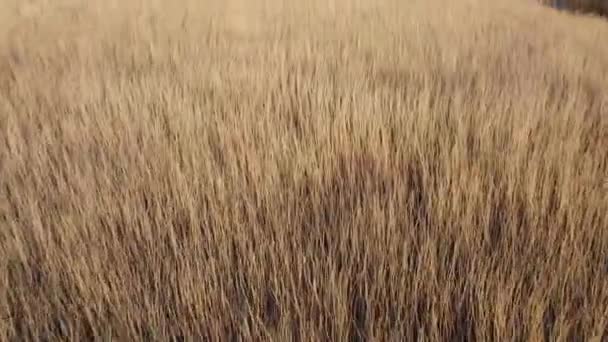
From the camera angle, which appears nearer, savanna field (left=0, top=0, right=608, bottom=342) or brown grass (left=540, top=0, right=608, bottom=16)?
savanna field (left=0, top=0, right=608, bottom=342)

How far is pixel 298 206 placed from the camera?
3.34 feet

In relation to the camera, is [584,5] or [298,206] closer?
[298,206]

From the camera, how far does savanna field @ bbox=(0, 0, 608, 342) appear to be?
0.78 m

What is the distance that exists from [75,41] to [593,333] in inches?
101

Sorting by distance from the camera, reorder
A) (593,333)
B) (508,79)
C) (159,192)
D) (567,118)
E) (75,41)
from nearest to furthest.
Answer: (593,333), (159,192), (567,118), (508,79), (75,41)

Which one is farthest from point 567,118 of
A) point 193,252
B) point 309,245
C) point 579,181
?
point 193,252

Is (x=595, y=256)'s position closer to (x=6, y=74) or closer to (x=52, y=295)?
(x=52, y=295)

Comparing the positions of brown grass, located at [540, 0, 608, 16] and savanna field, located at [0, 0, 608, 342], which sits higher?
brown grass, located at [540, 0, 608, 16]

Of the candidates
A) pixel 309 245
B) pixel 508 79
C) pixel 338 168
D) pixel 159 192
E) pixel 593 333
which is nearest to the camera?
pixel 593 333

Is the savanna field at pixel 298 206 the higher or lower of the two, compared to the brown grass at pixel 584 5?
lower

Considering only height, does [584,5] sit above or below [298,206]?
above

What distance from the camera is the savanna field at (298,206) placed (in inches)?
30.6

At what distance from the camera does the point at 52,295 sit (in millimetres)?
823

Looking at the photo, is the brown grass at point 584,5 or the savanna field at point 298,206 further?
the brown grass at point 584,5
